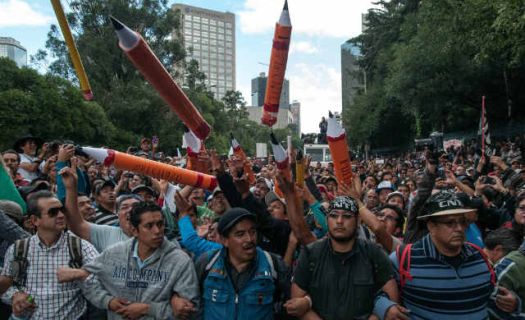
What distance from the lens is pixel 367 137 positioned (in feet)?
129

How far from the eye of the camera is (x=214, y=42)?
143125 mm

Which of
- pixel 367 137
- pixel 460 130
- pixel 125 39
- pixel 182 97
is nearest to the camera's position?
pixel 125 39

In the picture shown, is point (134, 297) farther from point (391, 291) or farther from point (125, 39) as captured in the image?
point (125, 39)

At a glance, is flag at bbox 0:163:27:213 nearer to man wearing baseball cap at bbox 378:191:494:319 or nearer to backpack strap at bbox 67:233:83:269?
backpack strap at bbox 67:233:83:269

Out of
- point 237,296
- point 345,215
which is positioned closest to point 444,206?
point 345,215

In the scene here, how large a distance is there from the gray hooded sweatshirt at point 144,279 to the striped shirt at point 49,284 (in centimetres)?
20

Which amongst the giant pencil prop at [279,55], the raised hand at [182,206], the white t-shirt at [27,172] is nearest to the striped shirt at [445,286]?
the raised hand at [182,206]

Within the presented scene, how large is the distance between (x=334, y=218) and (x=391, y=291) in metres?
0.56

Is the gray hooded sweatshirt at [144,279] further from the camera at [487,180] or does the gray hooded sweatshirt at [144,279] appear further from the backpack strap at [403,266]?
the camera at [487,180]

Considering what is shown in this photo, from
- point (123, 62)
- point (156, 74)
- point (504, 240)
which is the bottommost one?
point (504, 240)

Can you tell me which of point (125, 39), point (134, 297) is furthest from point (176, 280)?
point (125, 39)

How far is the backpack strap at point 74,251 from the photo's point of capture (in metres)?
3.64

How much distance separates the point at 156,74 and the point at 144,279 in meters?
2.25

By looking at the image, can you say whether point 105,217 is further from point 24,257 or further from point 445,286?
point 445,286
